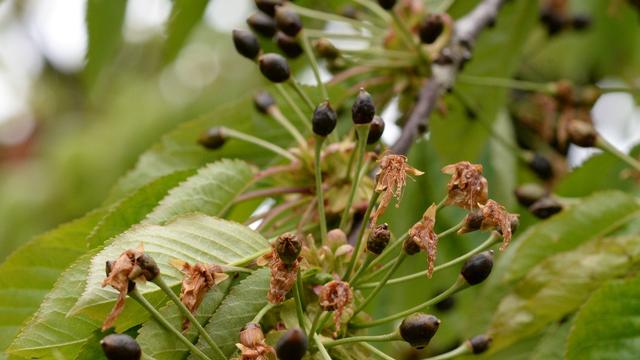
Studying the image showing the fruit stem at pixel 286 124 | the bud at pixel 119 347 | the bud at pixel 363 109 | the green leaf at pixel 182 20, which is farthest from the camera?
the green leaf at pixel 182 20

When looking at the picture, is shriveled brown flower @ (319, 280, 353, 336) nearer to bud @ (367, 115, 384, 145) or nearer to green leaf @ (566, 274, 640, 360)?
bud @ (367, 115, 384, 145)

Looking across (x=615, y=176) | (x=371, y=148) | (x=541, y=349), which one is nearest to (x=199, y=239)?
(x=371, y=148)

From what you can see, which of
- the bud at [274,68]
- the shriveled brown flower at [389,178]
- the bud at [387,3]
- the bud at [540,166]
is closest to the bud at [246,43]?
the bud at [274,68]

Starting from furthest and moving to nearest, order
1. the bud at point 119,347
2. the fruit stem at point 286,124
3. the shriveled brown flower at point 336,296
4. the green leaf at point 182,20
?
1. the green leaf at point 182,20
2. the fruit stem at point 286,124
3. the shriveled brown flower at point 336,296
4. the bud at point 119,347

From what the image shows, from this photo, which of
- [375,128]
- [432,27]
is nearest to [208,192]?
[375,128]

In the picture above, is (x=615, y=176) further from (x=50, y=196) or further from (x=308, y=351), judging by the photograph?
(x=50, y=196)

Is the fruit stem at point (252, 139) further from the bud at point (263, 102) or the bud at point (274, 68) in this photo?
the bud at point (274, 68)

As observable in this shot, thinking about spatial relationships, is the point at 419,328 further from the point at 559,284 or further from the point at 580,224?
the point at 580,224
